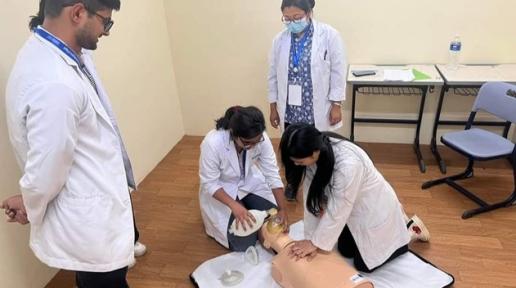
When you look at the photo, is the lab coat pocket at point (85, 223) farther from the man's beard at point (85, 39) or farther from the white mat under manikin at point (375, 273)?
the white mat under manikin at point (375, 273)

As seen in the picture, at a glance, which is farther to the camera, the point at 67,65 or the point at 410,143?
the point at 410,143

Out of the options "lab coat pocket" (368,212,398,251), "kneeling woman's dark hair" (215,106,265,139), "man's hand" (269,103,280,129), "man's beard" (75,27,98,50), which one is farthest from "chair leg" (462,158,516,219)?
"man's beard" (75,27,98,50)

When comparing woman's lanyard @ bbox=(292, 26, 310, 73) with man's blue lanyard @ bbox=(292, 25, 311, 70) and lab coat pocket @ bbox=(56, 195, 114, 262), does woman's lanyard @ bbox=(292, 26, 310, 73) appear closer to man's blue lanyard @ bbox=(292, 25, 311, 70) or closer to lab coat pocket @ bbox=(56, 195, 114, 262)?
man's blue lanyard @ bbox=(292, 25, 311, 70)

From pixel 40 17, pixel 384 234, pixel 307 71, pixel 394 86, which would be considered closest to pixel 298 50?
pixel 307 71

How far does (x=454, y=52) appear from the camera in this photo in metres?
2.73

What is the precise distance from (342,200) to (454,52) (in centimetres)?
182

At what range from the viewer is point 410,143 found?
10.4 feet

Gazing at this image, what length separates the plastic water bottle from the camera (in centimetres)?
269

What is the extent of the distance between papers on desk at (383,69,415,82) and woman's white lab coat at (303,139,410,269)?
1.10 meters

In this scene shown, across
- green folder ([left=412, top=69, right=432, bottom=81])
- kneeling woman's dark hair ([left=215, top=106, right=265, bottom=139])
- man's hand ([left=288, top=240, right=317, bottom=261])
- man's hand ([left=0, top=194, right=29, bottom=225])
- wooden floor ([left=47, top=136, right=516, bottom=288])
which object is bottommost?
wooden floor ([left=47, top=136, right=516, bottom=288])

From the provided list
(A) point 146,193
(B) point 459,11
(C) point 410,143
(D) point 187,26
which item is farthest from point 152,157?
(B) point 459,11

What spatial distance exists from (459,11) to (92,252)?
9.09 ft

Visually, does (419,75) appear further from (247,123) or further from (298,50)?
(247,123)

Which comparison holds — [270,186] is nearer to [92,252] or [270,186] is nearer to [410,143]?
[92,252]
